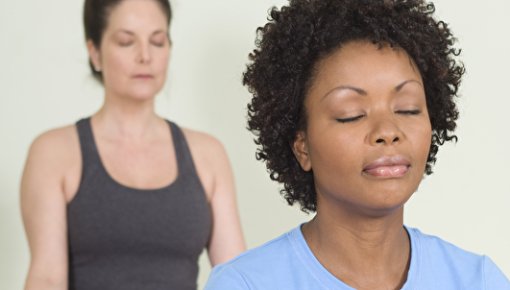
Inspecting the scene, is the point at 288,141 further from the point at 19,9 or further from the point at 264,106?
the point at 19,9

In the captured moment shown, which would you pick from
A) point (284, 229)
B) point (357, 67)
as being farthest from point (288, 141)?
point (284, 229)

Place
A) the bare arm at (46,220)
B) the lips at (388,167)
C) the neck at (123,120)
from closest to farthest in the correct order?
1. the lips at (388,167)
2. the bare arm at (46,220)
3. the neck at (123,120)

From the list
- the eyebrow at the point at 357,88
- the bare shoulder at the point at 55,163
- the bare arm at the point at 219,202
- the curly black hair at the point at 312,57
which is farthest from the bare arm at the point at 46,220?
the eyebrow at the point at 357,88

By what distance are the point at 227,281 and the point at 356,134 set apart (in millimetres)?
219

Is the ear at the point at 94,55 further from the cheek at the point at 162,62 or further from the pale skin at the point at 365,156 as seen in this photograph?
the pale skin at the point at 365,156

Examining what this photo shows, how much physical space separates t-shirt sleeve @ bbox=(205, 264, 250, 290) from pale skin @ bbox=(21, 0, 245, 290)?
524mm

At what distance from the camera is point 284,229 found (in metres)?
1.84

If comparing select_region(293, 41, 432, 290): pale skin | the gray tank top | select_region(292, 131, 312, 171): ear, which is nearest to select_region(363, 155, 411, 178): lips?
select_region(293, 41, 432, 290): pale skin

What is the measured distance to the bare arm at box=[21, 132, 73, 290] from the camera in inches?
57.9

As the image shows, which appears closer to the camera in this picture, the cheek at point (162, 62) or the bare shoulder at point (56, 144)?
the bare shoulder at point (56, 144)

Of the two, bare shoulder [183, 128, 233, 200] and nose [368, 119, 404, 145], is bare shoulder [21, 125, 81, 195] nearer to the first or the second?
bare shoulder [183, 128, 233, 200]

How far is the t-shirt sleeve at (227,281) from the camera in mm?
1022

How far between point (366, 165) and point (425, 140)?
8 cm

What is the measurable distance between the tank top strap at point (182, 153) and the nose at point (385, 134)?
1.95 feet
